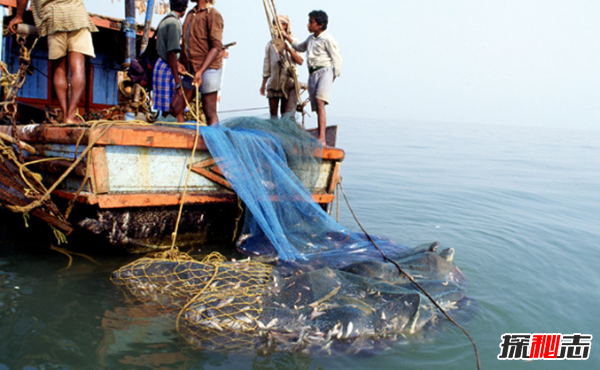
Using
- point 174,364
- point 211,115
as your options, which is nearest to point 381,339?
point 174,364

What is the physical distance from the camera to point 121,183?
3953mm

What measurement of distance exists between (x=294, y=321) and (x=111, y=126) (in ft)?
7.24

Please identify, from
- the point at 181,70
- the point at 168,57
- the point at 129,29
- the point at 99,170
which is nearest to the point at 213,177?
the point at 99,170

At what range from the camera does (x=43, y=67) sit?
927cm

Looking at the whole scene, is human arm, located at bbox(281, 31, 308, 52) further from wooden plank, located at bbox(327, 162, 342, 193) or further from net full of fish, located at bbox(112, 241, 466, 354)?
net full of fish, located at bbox(112, 241, 466, 354)

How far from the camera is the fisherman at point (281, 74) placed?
19.9ft

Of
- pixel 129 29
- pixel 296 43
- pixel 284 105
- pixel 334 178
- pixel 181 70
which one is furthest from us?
pixel 129 29

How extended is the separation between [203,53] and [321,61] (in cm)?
151

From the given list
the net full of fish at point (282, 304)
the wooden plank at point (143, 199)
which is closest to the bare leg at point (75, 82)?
the wooden plank at point (143, 199)

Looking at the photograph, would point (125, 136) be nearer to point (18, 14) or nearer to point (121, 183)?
point (121, 183)

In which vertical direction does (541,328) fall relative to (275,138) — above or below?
below

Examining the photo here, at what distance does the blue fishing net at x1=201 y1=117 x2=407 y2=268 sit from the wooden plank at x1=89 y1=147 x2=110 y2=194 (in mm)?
935

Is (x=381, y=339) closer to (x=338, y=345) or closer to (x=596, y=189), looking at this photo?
(x=338, y=345)

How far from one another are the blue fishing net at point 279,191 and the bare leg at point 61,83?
1.37m
